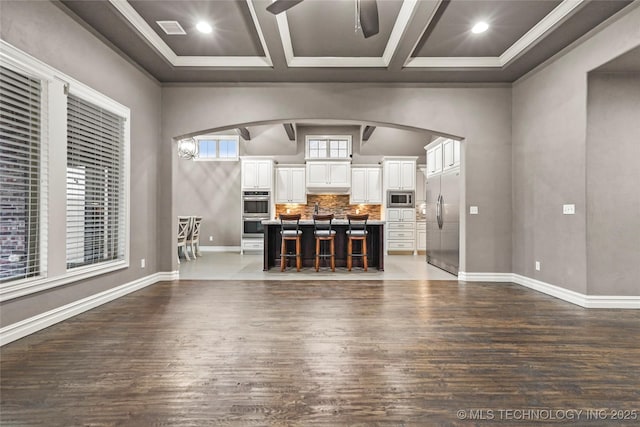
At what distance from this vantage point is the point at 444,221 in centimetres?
568

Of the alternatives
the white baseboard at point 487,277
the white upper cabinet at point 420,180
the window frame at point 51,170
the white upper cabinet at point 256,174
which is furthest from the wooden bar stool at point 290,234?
the white upper cabinet at point 420,180

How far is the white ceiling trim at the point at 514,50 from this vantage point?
3.13m

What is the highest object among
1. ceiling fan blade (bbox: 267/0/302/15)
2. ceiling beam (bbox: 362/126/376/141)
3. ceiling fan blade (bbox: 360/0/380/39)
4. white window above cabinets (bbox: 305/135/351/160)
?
ceiling beam (bbox: 362/126/376/141)

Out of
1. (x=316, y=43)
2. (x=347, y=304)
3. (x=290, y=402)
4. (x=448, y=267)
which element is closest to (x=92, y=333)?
(x=290, y=402)

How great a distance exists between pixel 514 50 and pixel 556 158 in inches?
58.2

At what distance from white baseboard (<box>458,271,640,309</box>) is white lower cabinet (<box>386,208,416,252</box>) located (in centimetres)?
365

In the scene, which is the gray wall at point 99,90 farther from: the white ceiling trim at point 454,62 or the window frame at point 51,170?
the white ceiling trim at point 454,62

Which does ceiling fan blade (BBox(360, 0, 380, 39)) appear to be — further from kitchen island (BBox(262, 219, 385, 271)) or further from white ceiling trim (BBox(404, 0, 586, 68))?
kitchen island (BBox(262, 219, 385, 271))

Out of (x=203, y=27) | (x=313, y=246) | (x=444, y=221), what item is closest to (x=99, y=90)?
(x=203, y=27)

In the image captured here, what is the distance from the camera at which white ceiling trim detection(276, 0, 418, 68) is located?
3414 millimetres

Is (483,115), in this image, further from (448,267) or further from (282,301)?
(282,301)

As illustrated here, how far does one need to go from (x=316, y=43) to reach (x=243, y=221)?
548 cm

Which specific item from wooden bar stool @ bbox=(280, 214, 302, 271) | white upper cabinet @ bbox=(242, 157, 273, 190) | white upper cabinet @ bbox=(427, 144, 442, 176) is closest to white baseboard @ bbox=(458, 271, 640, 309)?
white upper cabinet @ bbox=(427, 144, 442, 176)

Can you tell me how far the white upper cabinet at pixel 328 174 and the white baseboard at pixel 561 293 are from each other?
4.63 metres
